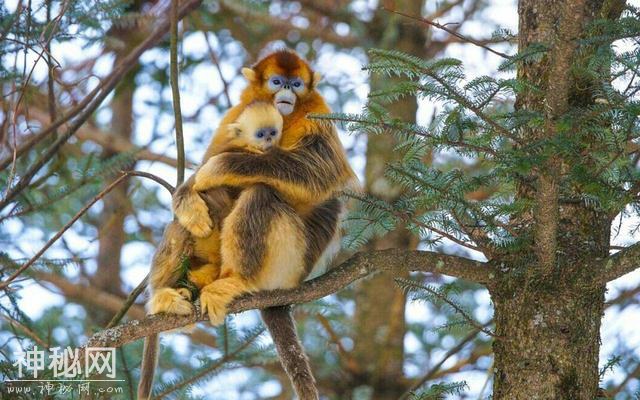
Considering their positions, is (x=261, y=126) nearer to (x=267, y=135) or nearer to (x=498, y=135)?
(x=267, y=135)

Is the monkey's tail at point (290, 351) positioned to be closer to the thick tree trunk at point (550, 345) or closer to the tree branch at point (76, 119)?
the thick tree trunk at point (550, 345)

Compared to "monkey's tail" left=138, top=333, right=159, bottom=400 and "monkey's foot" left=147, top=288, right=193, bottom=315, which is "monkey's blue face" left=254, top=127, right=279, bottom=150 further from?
"monkey's tail" left=138, top=333, right=159, bottom=400

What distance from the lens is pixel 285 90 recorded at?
4.86 metres

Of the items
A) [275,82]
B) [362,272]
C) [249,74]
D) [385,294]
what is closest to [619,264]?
[362,272]

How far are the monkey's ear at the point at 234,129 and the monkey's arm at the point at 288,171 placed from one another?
26 centimetres

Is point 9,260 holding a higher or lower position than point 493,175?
higher

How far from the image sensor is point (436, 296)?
379 centimetres

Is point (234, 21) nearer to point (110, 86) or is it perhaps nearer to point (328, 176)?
point (110, 86)

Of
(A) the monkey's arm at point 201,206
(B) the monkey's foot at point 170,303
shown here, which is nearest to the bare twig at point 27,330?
(B) the monkey's foot at point 170,303

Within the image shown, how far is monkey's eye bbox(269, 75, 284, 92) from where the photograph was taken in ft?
16.4

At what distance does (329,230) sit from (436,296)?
3.57 ft

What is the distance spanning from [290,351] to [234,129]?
1.24 meters

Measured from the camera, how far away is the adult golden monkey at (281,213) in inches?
166

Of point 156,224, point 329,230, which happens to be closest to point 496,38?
point 329,230
